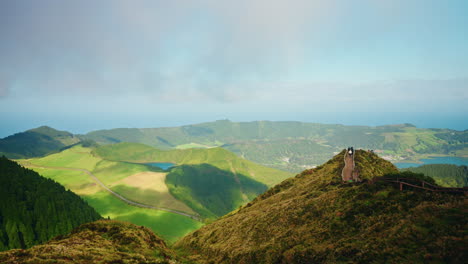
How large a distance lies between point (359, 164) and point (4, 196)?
456 ft

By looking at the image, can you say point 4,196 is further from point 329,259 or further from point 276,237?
point 329,259

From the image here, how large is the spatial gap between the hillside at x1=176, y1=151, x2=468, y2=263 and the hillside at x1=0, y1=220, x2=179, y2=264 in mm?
10999

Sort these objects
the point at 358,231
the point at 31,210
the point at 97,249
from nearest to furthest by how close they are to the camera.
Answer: the point at 358,231
the point at 97,249
the point at 31,210

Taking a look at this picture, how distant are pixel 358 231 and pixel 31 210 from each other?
413ft

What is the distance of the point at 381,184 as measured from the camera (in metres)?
30.3

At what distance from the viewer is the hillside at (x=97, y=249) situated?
20.7m

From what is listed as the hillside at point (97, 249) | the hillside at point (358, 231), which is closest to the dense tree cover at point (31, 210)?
the hillside at point (97, 249)

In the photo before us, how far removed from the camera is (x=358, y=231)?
918 inches

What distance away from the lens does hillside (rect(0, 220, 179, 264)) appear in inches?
813

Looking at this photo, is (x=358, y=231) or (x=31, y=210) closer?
(x=358, y=231)

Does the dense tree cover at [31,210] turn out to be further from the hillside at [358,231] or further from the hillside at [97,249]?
the hillside at [358,231]

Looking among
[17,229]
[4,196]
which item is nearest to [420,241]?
[17,229]

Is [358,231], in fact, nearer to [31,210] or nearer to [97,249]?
[97,249]

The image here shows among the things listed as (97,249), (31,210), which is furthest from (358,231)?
(31,210)
